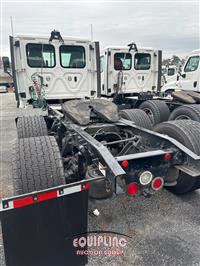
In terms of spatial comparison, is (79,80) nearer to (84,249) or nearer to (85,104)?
(85,104)

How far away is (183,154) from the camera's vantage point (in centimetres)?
229

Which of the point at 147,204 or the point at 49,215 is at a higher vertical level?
the point at 49,215

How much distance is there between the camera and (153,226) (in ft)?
8.35

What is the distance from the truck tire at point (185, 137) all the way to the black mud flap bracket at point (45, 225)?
1.45 m

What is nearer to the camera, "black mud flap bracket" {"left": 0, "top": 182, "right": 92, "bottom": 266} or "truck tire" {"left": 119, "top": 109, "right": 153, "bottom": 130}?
"black mud flap bracket" {"left": 0, "top": 182, "right": 92, "bottom": 266}

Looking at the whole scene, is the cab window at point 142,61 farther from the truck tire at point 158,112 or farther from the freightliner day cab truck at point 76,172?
the freightliner day cab truck at point 76,172

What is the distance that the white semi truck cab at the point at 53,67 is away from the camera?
5305 millimetres

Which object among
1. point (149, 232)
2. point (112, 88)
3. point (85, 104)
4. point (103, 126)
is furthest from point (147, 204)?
point (112, 88)

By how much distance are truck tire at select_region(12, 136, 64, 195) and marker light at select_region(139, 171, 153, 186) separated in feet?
2.47

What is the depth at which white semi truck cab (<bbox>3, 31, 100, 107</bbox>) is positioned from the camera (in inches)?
209

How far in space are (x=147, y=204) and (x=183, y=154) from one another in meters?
1.05

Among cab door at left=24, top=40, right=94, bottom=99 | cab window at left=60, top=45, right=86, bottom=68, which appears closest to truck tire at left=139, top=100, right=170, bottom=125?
cab door at left=24, top=40, right=94, bottom=99

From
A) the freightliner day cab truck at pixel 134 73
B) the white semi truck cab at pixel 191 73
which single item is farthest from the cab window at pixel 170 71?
the white semi truck cab at pixel 191 73

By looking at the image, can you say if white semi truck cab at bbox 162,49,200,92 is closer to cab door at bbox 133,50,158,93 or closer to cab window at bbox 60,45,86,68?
cab door at bbox 133,50,158,93
